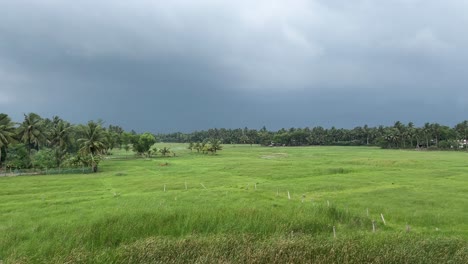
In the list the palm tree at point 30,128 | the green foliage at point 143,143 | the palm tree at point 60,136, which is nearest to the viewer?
the palm tree at point 30,128

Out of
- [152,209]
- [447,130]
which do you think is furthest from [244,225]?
[447,130]

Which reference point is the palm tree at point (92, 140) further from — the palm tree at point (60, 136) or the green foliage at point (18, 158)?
the green foliage at point (18, 158)

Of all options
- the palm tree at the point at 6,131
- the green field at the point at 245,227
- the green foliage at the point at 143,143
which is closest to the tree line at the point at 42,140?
the palm tree at the point at 6,131

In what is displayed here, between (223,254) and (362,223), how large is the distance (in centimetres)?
1395

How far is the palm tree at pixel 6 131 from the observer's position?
86500 millimetres

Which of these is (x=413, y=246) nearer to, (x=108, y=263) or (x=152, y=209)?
(x=108, y=263)

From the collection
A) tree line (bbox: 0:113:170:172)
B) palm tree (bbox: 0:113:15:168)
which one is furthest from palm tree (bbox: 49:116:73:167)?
palm tree (bbox: 0:113:15:168)

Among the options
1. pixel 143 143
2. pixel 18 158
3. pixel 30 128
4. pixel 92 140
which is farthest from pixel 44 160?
pixel 143 143

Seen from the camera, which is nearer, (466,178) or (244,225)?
(244,225)

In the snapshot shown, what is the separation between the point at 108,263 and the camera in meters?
20.3

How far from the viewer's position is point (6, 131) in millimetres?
89438

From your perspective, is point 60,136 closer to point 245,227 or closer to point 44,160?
point 44,160

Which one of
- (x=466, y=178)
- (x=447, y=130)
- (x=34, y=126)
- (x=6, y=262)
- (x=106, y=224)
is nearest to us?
(x=6, y=262)

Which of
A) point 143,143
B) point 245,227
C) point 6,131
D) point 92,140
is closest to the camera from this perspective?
point 245,227
